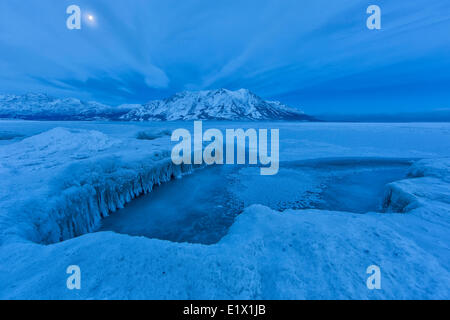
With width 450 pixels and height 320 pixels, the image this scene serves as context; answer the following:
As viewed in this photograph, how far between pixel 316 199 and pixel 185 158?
10868 millimetres

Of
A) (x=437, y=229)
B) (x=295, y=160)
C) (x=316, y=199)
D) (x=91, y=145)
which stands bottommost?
(x=316, y=199)

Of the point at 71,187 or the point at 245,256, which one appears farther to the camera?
the point at 71,187

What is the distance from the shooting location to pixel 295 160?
18859 millimetres

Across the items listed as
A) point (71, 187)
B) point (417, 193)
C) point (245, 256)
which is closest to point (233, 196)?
point (245, 256)

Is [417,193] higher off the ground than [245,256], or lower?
higher

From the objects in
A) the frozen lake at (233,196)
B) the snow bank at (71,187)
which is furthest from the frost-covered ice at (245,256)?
the frozen lake at (233,196)

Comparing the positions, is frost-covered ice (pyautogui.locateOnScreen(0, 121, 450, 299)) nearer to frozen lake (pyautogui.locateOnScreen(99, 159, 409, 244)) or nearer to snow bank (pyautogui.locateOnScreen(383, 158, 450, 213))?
snow bank (pyautogui.locateOnScreen(383, 158, 450, 213))

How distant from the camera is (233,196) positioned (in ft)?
36.6

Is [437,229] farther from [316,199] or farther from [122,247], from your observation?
[122,247]

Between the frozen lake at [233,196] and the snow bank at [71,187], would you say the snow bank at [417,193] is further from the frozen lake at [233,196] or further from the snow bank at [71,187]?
the snow bank at [71,187]

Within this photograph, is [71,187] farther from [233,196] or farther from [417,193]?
[417,193]

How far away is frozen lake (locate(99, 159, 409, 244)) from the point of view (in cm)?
811

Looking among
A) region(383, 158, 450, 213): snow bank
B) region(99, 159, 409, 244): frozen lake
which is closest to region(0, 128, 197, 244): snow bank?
region(99, 159, 409, 244): frozen lake
